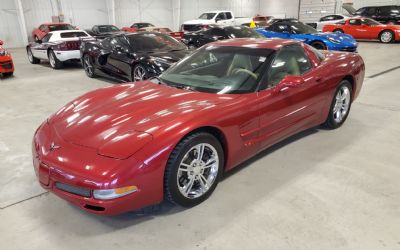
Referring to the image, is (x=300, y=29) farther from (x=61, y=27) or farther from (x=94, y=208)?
(x=61, y=27)

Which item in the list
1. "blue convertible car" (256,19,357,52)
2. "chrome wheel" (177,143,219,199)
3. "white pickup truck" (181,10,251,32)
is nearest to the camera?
"chrome wheel" (177,143,219,199)

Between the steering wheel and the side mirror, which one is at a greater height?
the steering wheel

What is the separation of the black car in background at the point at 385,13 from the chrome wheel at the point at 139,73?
15317 mm

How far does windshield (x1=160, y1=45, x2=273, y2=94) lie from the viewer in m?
2.97

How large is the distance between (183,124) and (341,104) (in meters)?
2.71

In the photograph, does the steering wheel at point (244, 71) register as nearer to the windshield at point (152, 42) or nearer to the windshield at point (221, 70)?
the windshield at point (221, 70)

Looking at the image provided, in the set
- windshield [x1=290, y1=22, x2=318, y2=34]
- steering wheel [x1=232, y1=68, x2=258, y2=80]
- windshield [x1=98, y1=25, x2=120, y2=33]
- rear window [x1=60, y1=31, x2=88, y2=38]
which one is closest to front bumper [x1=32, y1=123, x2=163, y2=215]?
steering wheel [x1=232, y1=68, x2=258, y2=80]

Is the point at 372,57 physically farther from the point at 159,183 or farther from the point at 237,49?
the point at 159,183

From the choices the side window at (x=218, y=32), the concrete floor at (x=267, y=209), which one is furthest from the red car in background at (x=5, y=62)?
the side window at (x=218, y=32)

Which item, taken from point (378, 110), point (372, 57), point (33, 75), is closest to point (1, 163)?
point (378, 110)

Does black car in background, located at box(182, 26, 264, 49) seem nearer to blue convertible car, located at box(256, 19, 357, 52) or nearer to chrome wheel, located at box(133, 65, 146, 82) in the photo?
blue convertible car, located at box(256, 19, 357, 52)

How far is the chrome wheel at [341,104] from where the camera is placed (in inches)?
161

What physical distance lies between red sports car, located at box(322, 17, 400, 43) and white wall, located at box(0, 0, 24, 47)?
51.5 feet

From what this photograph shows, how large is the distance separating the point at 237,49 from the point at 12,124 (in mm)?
3453
